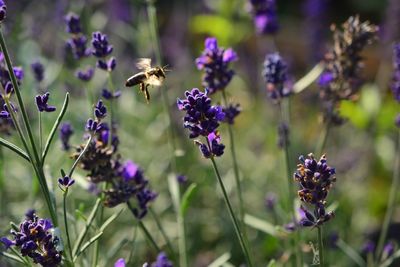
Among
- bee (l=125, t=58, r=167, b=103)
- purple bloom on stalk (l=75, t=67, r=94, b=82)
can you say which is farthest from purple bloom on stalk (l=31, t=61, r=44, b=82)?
bee (l=125, t=58, r=167, b=103)

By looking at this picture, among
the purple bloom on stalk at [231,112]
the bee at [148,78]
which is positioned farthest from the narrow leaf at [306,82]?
the bee at [148,78]

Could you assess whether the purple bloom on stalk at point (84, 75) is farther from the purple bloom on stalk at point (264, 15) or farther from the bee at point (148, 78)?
the purple bloom on stalk at point (264, 15)

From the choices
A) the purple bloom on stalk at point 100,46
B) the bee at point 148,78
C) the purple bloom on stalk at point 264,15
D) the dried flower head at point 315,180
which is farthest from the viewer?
the purple bloom on stalk at point 264,15

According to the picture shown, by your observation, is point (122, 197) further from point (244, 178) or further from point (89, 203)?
point (244, 178)

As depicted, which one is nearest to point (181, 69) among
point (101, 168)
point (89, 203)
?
point (89, 203)

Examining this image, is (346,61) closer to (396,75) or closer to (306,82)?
(396,75)

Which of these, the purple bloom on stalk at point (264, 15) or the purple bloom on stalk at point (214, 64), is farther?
the purple bloom on stalk at point (264, 15)

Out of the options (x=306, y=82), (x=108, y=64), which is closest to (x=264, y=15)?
(x=306, y=82)
